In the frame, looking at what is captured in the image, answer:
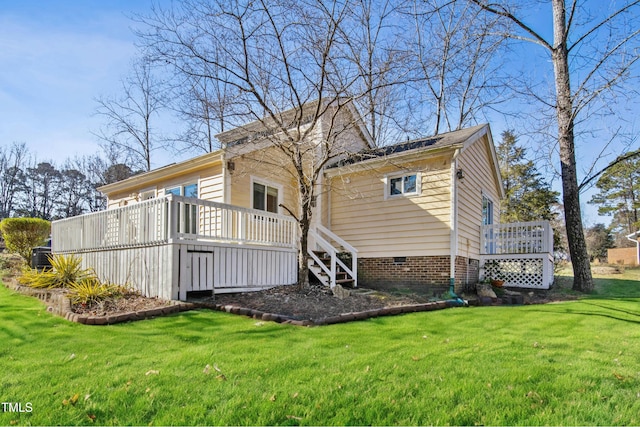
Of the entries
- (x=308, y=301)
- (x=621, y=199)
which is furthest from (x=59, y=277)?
(x=621, y=199)

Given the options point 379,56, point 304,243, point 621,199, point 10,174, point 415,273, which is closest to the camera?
point 304,243

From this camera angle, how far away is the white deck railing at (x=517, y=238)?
11.2 m

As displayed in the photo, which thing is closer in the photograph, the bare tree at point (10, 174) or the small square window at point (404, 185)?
the small square window at point (404, 185)

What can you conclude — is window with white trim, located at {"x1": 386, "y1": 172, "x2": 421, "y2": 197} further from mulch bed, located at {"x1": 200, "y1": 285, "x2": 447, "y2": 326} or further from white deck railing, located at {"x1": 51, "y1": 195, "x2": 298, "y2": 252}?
mulch bed, located at {"x1": 200, "y1": 285, "x2": 447, "y2": 326}

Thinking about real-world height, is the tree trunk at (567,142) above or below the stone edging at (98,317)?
above

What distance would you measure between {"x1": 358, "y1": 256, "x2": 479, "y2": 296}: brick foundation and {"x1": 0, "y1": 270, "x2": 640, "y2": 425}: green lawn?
425cm

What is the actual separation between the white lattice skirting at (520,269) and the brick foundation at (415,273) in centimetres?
70

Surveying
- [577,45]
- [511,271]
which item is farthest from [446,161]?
[577,45]

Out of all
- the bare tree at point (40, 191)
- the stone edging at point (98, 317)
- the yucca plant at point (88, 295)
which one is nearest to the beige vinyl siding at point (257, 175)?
the yucca plant at point (88, 295)

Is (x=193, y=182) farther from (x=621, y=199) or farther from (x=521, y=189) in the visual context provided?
(x=621, y=199)

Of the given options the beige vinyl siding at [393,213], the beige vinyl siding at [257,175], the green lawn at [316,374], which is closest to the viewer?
the green lawn at [316,374]

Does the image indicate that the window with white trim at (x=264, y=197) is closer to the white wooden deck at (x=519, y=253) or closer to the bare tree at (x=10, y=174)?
the white wooden deck at (x=519, y=253)

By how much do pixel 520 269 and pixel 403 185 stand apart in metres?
4.56

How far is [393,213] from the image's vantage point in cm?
1090
